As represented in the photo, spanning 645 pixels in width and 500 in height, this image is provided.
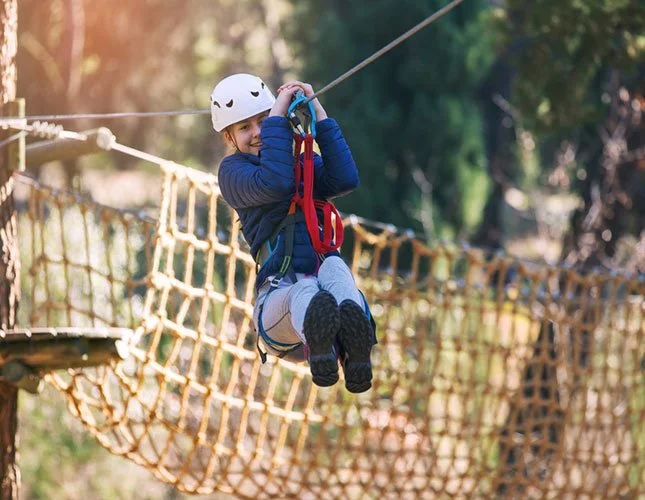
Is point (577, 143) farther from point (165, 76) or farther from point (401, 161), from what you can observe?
point (165, 76)

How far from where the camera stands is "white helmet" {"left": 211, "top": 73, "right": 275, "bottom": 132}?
8.34ft

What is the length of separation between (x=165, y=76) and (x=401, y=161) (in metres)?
4.20

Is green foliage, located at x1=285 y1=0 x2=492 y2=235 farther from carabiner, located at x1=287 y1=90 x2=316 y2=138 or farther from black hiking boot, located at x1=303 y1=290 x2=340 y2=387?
black hiking boot, located at x1=303 y1=290 x2=340 y2=387

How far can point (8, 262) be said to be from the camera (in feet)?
11.1

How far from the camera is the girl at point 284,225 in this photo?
7.54 feet

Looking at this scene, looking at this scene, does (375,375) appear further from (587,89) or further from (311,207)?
(587,89)

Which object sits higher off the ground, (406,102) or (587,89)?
(406,102)

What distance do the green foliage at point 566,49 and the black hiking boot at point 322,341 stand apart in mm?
2574

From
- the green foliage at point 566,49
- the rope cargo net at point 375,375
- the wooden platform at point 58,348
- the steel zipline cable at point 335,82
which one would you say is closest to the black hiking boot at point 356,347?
the steel zipline cable at point 335,82

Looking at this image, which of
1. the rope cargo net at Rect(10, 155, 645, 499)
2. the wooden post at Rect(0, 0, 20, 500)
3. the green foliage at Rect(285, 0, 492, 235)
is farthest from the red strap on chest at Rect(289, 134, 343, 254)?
the green foliage at Rect(285, 0, 492, 235)

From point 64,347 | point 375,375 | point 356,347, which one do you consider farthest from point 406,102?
point 356,347

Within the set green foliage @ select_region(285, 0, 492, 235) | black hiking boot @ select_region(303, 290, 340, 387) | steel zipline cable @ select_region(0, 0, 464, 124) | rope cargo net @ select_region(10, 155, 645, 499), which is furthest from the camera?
green foliage @ select_region(285, 0, 492, 235)

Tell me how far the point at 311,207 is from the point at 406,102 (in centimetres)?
679

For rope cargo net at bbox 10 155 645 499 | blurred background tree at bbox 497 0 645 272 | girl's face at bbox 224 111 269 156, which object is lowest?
rope cargo net at bbox 10 155 645 499
